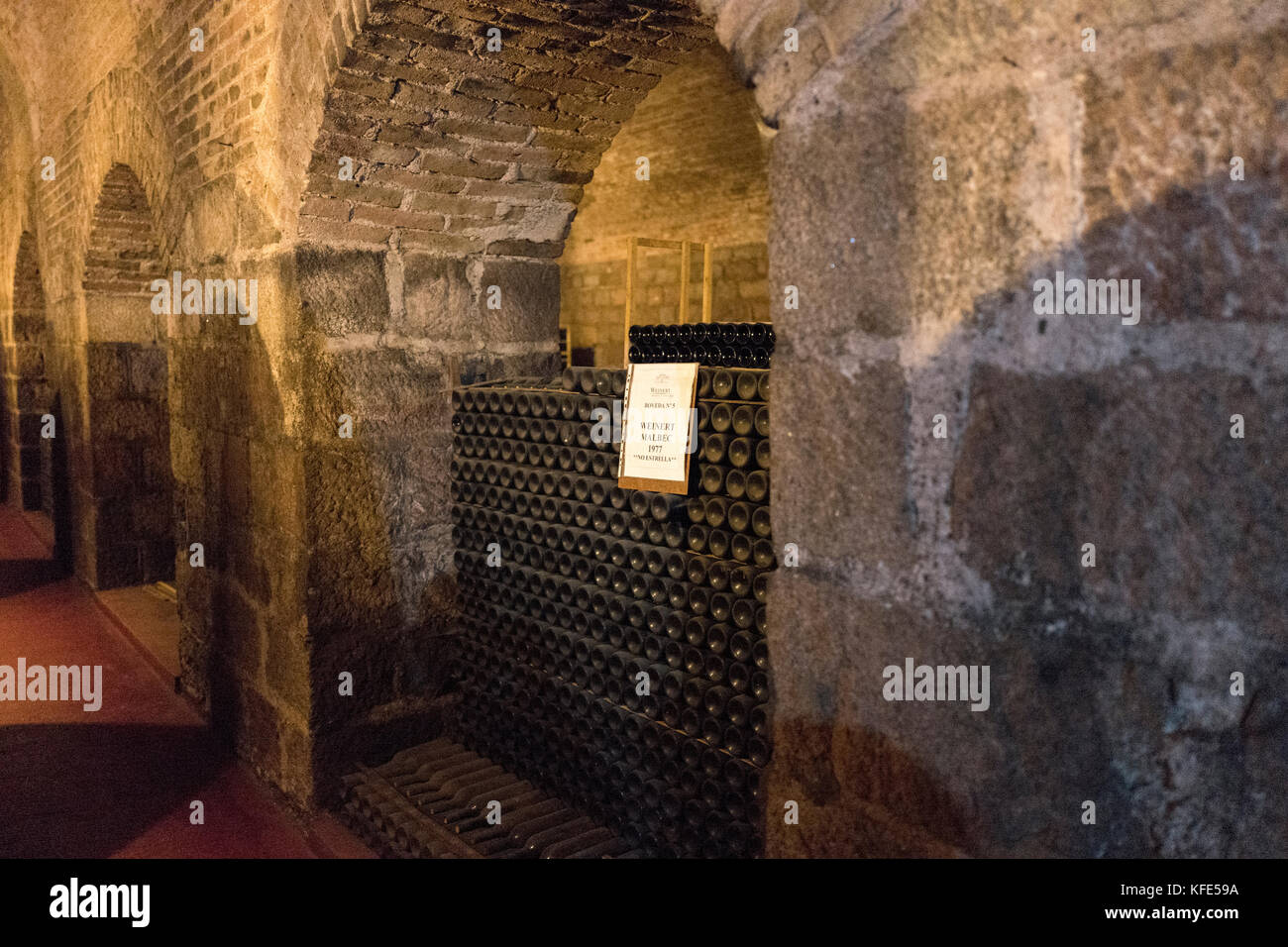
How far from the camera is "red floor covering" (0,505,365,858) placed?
3.28 m

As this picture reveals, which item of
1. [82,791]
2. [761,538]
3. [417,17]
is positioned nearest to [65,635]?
[82,791]

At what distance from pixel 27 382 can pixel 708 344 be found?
→ 8392mm

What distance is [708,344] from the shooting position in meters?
2.91

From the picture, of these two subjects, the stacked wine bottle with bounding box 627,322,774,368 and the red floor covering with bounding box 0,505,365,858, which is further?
the red floor covering with bounding box 0,505,365,858

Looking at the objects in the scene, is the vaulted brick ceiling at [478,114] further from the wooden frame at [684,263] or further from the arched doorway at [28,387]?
the arched doorway at [28,387]

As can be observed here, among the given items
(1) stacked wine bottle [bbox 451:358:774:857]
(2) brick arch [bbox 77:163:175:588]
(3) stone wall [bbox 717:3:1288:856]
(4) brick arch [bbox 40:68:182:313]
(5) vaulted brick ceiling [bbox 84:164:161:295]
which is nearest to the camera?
(3) stone wall [bbox 717:3:1288:856]

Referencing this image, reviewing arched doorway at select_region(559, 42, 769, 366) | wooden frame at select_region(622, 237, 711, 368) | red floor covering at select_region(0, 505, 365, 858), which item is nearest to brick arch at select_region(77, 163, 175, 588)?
red floor covering at select_region(0, 505, 365, 858)

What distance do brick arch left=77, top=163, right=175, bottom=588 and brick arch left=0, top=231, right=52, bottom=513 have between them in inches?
72.9

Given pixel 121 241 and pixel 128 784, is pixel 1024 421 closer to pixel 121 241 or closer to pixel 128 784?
pixel 128 784

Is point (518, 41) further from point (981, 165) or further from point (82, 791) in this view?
point (82, 791)

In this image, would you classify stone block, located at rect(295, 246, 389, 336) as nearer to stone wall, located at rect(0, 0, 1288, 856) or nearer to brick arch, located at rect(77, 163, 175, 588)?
stone wall, located at rect(0, 0, 1288, 856)

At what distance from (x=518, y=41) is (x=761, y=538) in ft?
5.85

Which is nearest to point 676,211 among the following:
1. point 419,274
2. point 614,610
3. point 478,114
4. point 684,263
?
point 684,263

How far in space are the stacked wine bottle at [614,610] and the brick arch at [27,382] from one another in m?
6.29
